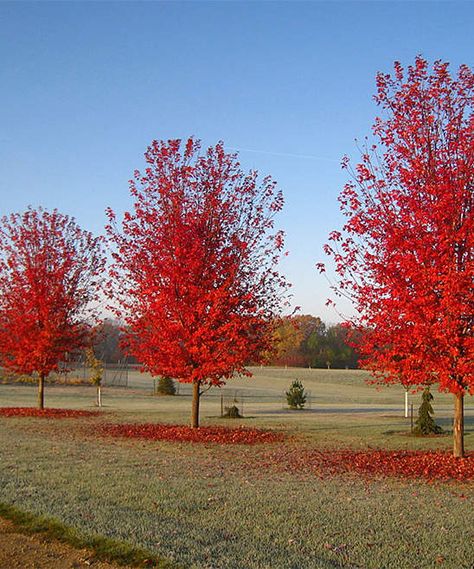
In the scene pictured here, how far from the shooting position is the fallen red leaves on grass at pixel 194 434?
18.2 meters

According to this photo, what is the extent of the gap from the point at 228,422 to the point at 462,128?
47.6ft

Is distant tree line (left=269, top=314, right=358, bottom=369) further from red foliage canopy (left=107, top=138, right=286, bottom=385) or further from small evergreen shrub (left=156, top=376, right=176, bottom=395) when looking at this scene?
red foliage canopy (left=107, top=138, right=286, bottom=385)

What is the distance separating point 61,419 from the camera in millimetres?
24156

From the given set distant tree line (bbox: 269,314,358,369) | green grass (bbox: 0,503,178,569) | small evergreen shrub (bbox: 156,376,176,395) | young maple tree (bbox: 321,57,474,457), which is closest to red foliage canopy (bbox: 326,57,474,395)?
young maple tree (bbox: 321,57,474,457)

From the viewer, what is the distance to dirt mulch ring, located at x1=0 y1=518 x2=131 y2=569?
6.36 metres

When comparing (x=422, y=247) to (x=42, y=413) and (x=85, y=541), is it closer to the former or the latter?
(x=85, y=541)

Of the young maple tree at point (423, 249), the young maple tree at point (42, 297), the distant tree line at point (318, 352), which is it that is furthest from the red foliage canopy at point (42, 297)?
the distant tree line at point (318, 352)

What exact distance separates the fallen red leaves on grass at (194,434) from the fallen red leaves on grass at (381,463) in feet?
8.82

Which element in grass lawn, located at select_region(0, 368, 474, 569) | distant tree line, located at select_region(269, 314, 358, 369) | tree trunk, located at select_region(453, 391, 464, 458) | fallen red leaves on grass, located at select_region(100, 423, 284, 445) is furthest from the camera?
distant tree line, located at select_region(269, 314, 358, 369)

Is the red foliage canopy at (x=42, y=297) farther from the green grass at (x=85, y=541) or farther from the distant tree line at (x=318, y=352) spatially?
the distant tree line at (x=318, y=352)

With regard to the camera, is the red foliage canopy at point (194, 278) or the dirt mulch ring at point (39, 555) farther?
the red foliage canopy at point (194, 278)

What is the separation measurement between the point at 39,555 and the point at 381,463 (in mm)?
8771

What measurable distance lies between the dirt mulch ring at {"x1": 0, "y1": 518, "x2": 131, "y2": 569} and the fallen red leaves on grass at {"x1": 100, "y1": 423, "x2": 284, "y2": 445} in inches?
421

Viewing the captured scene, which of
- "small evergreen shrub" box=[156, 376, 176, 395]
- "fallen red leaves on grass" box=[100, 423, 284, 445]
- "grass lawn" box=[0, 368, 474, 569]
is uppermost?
"grass lawn" box=[0, 368, 474, 569]
